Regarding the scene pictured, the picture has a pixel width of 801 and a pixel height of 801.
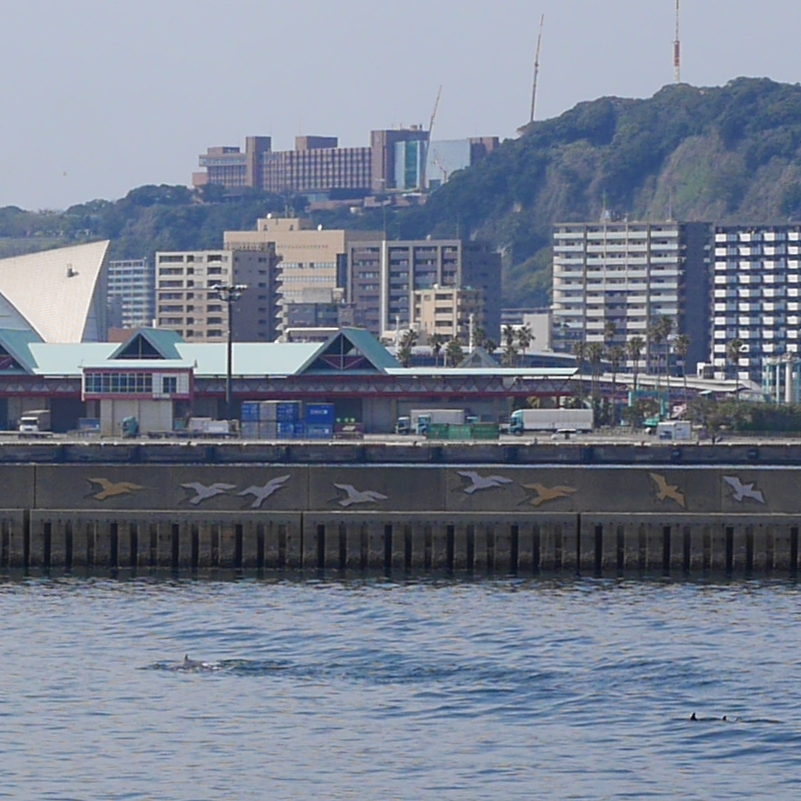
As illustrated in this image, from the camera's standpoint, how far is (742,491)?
53.8m

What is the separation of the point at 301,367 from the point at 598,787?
316ft

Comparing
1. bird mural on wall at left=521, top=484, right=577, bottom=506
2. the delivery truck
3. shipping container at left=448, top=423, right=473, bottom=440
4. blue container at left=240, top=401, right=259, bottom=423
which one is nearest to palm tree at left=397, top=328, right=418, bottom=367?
the delivery truck

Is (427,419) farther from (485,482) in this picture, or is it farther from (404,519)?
(404,519)

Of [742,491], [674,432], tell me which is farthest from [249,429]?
[742,491]

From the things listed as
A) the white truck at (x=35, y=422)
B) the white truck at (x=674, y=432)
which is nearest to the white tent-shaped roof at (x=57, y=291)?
the white truck at (x=35, y=422)

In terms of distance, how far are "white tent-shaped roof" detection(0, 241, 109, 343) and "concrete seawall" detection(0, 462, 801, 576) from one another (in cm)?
11834

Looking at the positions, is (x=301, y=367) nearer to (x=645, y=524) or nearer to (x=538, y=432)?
(x=538, y=432)

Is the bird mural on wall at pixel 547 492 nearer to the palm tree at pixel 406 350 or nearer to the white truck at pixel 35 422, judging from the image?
the white truck at pixel 35 422

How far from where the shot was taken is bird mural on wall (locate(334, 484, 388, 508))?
179ft

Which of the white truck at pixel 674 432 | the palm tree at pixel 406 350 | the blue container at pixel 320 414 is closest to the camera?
the blue container at pixel 320 414

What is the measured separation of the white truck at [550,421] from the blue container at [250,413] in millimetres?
15588

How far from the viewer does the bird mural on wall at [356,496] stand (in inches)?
2148

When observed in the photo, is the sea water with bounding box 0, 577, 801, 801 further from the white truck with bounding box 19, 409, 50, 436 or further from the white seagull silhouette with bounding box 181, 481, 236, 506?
the white truck with bounding box 19, 409, 50, 436

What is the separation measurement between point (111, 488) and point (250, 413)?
6368 cm
